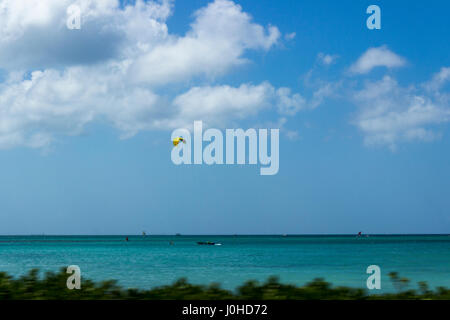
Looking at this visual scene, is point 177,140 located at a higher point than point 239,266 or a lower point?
higher

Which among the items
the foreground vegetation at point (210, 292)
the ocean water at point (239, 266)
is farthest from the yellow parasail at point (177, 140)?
the ocean water at point (239, 266)

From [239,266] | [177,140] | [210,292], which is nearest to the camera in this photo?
[210,292]

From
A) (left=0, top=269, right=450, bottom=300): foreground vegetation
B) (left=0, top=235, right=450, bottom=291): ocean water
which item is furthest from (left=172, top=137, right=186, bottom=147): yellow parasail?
(left=0, top=235, right=450, bottom=291): ocean water

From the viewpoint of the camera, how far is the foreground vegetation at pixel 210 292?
8219 millimetres

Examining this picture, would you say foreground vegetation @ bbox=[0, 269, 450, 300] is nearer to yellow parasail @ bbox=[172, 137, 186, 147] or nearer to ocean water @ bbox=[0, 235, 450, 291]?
yellow parasail @ bbox=[172, 137, 186, 147]

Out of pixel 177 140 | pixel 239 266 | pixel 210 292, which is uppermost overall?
pixel 177 140

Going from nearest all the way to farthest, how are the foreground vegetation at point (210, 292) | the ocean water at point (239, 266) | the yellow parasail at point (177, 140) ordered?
the foreground vegetation at point (210, 292)
the yellow parasail at point (177, 140)
the ocean water at point (239, 266)

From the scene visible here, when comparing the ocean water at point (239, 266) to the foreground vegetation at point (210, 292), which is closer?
the foreground vegetation at point (210, 292)

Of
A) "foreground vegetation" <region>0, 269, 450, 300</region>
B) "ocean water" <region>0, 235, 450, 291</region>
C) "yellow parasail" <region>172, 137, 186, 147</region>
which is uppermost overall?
"yellow parasail" <region>172, 137, 186, 147</region>

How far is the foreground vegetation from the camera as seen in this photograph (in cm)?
822

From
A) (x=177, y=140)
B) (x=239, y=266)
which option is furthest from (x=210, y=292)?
(x=239, y=266)

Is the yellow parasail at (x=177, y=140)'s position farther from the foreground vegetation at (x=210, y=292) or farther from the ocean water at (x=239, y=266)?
the ocean water at (x=239, y=266)

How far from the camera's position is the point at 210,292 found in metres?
8.31

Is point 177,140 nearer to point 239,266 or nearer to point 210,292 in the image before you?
point 210,292
